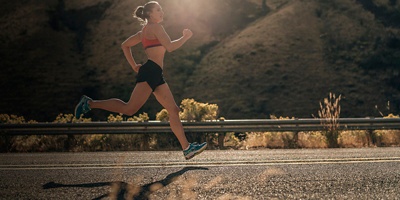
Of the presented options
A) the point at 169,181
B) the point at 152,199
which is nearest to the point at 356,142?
the point at 169,181

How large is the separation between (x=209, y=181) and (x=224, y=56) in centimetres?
3979

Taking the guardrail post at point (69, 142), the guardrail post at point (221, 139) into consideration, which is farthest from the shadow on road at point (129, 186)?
the guardrail post at point (69, 142)

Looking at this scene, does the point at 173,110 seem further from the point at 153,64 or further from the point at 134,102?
the point at 153,64

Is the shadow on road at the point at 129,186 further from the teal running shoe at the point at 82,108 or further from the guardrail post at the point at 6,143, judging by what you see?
the guardrail post at the point at 6,143

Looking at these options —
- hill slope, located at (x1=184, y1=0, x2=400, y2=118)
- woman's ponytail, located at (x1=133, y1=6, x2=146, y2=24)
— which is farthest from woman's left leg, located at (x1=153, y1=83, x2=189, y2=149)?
hill slope, located at (x1=184, y1=0, x2=400, y2=118)

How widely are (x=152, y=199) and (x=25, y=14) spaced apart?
56675 millimetres

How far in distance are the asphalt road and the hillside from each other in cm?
2822

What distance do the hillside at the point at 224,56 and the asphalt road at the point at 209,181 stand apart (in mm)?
28216

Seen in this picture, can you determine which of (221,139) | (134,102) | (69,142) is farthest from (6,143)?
(134,102)

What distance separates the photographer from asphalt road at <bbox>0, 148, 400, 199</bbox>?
3.76m

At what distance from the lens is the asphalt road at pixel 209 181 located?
12.3 ft

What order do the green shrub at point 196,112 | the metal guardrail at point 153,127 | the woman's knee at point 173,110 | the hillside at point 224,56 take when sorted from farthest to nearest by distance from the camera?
the hillside at point 224,56, the green shrub at point 196,112, the metal guardrail at point 153,127, the woman's knee at point 173,110

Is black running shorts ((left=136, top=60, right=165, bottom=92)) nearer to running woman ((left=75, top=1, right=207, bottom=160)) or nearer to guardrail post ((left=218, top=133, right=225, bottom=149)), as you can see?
running woman ((left=75, top=1, right=207, bottom=160))

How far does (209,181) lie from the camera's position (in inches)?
172
